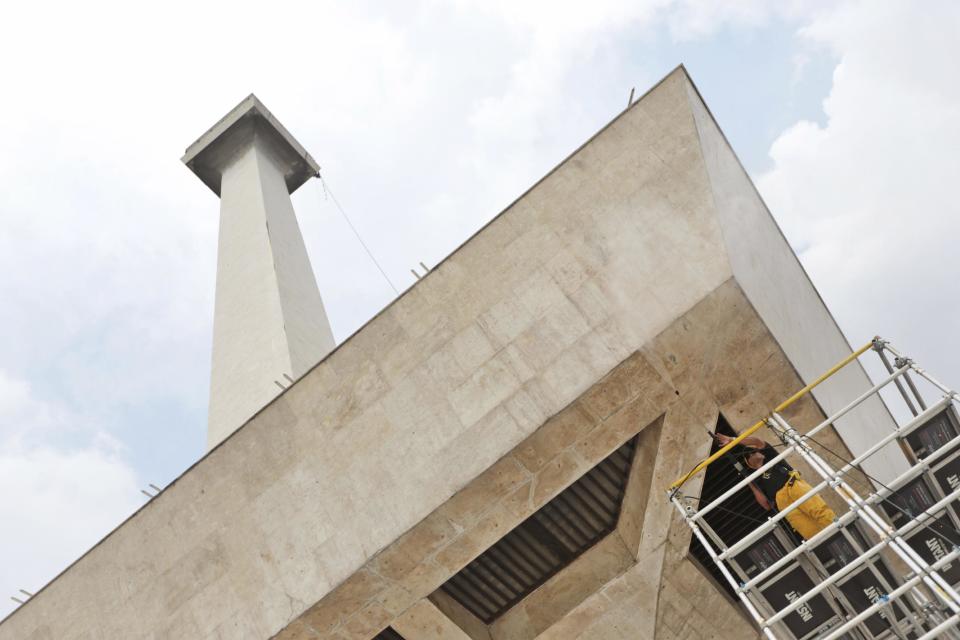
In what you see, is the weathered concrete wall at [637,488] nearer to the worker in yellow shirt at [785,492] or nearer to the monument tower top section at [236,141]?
the worker in yellow shirt at [785,492]

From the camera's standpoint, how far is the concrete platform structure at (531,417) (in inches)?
380

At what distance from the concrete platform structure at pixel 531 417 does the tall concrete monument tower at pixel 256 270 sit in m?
4.87

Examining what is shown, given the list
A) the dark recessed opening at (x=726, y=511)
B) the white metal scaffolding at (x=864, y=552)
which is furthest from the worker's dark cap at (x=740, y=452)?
the white metal scaffolding at (x=864, y=552)

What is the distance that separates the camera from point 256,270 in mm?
19141

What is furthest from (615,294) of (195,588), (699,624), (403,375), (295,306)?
(295,306)

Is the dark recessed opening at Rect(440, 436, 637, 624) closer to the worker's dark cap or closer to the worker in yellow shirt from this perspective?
the worker's dark cap

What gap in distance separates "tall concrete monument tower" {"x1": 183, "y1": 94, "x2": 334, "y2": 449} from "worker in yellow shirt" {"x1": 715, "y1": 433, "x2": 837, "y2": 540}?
811 cm

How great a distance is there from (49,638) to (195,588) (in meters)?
2.57

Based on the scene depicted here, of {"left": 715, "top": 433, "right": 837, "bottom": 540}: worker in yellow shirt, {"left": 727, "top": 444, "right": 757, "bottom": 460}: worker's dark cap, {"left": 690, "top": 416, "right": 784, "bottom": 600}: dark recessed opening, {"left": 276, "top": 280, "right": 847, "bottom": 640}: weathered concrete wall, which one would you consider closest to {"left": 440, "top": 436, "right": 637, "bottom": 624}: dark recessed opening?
{"left": 276, "top": 280, "right": 847, "bottom": 640}: weathered concrete wall

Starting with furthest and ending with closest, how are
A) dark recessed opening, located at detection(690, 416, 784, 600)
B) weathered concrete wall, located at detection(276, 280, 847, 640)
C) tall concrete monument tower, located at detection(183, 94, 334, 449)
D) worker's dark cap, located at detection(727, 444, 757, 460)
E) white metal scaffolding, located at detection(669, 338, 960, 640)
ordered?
tall concrete monument tower, located at detection(183, 94, 334, 449), dark recessed opening, located at detection(690, 416, 784, 600), worker's dark cap, located at detection(727, 444, 757, 460), weathered concrete wall, located at detection(276, 280, 847, 640), white metal scaffolding, located at detection(669, 338, 960, 640)

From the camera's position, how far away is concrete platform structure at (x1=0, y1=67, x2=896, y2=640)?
9664 millimetres

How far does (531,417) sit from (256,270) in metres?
11.2

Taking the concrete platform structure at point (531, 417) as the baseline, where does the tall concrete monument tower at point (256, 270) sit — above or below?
above

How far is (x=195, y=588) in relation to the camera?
10.6 m
